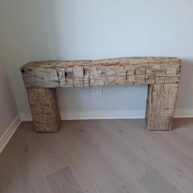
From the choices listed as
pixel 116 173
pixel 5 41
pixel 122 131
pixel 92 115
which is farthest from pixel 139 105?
pixel 5 41

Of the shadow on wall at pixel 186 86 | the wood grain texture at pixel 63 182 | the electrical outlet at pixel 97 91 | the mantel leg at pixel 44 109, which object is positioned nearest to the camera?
the wood grain texture at pixel 63 182

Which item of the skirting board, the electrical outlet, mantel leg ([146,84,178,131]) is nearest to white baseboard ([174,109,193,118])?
the skirting board

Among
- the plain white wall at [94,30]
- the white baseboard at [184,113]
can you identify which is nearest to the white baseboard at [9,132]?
the plain white wall at [94,30]

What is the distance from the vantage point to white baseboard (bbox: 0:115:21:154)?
1.71m

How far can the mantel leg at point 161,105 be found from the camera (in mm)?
1604

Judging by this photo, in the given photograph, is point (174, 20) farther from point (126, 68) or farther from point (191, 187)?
point (191, 187)

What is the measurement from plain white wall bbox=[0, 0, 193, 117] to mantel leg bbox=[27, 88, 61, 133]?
391 millimetres

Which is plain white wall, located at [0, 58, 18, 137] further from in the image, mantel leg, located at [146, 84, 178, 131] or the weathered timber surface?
mantel leg, located at [146, 84, 178, 131]

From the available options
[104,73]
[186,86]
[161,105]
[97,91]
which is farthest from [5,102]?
[186,86]

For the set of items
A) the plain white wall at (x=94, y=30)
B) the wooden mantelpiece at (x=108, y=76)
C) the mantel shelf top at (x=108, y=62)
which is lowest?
the wooden mantelpiece at (x=108, y=76)

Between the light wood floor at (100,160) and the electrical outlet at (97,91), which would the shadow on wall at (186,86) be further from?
the electrical outlet at (97,91)

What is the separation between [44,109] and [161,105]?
3.95ft

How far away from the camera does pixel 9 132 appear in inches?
72.6

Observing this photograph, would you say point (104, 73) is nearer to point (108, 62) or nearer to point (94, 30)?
point (108, 62)
